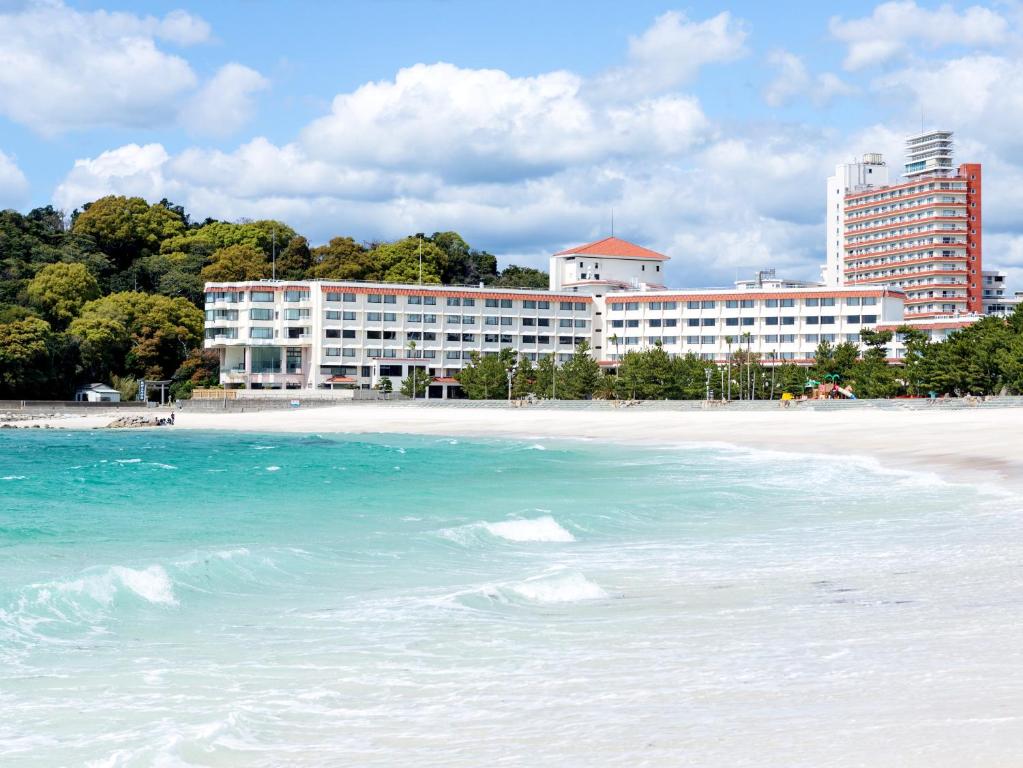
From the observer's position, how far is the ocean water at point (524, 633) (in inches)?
→ 295

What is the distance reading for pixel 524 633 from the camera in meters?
11.1

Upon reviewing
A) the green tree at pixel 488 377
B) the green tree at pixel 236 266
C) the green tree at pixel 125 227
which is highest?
the green tree at pixel 125 227

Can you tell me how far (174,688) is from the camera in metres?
9.25

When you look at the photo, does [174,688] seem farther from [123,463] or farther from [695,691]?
[123,463]

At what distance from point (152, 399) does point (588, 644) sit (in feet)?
303

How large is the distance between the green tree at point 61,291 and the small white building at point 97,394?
8.17 metres

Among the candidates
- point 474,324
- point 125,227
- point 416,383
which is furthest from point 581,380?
point 125,227

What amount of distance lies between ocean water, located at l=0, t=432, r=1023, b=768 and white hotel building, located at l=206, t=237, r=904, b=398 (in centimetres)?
7629

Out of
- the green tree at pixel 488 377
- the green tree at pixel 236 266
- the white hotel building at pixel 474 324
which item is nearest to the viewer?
the green tree at pixel 488 377

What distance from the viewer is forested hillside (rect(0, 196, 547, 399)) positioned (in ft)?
296

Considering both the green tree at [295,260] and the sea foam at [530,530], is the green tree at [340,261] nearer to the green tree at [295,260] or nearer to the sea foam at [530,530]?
the green tree at [295,260]

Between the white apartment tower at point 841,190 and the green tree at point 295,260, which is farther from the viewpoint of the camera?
the white apartment tower at point 841,190

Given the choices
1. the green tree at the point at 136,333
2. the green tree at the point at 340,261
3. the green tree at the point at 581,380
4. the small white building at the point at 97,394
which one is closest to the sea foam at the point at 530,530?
the green tree at the point at 581,380

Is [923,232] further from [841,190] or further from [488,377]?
[488,377]
